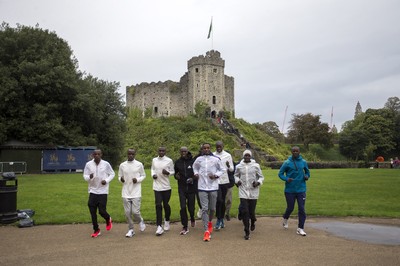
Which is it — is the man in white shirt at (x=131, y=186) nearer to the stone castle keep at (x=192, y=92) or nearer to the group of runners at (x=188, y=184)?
the group of runners at (x=188, y=184)

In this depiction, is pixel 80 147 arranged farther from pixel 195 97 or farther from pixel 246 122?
pixel 246 122

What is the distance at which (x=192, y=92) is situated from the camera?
191 feet

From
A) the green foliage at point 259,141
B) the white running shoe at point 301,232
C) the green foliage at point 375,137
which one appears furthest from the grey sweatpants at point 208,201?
the green foliage at point 375,137

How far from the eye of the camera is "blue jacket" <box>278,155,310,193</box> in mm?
9281

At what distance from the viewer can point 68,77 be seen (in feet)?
98.5

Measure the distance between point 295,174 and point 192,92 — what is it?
49.5 metres

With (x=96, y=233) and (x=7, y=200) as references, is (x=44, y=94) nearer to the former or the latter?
(x=7, y=200)

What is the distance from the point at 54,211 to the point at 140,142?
38.2 meters

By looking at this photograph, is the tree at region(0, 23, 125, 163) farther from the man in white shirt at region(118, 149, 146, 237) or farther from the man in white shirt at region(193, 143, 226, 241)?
the man in white shirt at region(193, 143, 226, 241)

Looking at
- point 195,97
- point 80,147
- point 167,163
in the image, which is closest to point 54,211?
point 167,163

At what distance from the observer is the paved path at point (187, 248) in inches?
264

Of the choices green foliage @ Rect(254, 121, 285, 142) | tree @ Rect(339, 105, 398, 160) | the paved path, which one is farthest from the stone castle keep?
the paved path

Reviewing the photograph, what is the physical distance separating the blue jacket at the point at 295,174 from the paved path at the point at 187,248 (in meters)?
1.06

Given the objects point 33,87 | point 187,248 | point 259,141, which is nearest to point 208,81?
point 259,141
